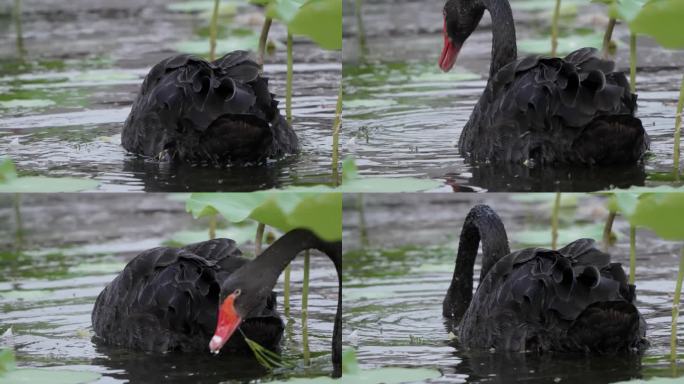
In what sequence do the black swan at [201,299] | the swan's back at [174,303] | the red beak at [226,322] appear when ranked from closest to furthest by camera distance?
the red beak at [226,322] < the black swan at [201,299] < the swan's back at [174,303]

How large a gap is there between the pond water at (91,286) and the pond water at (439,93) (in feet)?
2.73

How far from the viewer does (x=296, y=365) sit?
319 inches

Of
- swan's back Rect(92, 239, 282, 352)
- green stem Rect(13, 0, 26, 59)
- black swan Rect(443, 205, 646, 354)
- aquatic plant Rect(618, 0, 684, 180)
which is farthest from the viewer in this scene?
green stem Rect(13, 0, 26, 59)

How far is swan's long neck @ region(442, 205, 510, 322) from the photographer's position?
9.26 m

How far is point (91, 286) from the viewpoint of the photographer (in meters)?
9.93

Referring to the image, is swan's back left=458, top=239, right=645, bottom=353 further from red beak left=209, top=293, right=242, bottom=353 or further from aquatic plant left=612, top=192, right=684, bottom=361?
red beak left=209, top=293, right=242, bottom=353

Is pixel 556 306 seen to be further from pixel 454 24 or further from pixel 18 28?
pixel 18 28

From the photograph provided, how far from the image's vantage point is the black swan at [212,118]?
8.76m

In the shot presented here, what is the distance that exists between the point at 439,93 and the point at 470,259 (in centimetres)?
163

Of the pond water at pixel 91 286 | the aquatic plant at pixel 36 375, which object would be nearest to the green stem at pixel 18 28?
A: the pond water at pixel 91 286

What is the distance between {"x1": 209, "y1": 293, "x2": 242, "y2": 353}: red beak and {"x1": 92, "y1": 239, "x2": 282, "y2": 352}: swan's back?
0.72 feet

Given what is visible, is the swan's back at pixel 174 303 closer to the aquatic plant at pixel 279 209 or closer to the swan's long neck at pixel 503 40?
the aquatic plant at pixel 279 209

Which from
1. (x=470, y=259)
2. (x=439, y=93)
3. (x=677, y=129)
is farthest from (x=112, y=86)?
(x=677, y=129)

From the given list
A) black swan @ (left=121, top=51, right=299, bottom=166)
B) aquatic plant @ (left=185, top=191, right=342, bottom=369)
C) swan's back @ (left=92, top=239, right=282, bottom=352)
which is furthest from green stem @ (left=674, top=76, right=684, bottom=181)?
swan's back @ (left=92, top=239, right=282, bottom=352)
